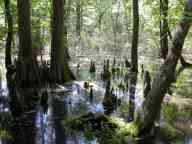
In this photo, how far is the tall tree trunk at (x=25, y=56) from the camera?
12992mm

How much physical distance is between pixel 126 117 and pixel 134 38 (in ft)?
26.4

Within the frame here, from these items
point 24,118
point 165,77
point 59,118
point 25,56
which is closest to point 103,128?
point 59,118

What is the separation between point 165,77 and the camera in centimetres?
707

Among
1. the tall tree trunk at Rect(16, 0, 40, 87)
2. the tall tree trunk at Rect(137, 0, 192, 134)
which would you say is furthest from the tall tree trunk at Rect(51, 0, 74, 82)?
the tall tree trunk at Rect(137, 0, 192, 134)

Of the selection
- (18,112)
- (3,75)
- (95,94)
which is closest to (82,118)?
(18,112)

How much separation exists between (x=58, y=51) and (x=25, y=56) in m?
1.36

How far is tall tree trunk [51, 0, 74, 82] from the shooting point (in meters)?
13.6

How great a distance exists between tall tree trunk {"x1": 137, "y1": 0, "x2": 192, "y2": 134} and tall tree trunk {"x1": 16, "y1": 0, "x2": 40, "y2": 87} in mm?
6617

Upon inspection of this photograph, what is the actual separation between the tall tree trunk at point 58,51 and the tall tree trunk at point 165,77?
6.69 m

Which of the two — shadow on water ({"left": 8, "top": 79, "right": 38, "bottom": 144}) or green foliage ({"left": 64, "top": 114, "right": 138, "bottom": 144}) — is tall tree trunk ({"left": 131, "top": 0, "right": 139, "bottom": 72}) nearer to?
shadow on water ({"left": 8, "top": 79, "right": 38, "bottom": 144})

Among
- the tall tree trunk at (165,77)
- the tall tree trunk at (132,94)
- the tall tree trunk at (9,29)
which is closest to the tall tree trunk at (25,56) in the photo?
the tall tree trunk at (9,29)

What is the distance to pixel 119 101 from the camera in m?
10.5

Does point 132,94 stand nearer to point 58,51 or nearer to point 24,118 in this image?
point 58,51

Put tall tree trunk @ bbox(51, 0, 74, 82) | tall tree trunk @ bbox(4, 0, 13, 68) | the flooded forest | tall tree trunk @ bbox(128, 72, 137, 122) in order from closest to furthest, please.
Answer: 1. the flooded forest
2. tall tree trunk @ bbox(128, 72, 137, 122)
3. tall tree trunk @ bbox(51, 0, 74, 82)
4. tall tree trunk @ bbox(4, 0, 13, 68)
